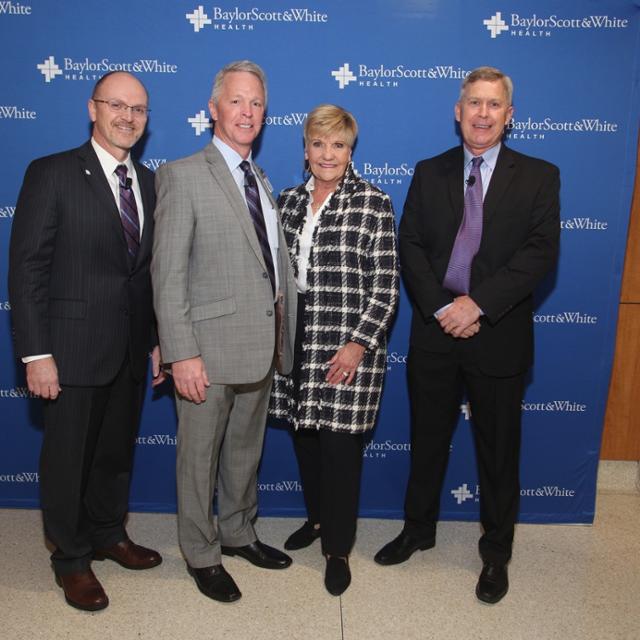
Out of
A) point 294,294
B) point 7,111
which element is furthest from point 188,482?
point 7,111

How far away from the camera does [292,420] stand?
2.69 m

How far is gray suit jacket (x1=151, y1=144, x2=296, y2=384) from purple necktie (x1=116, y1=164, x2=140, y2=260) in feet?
0.47

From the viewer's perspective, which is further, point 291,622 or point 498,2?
point 498,2

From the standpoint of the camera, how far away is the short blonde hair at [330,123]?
8.09ft

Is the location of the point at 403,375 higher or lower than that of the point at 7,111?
lower

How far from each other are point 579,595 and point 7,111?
316 cm

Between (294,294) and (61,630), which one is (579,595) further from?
(61,630)

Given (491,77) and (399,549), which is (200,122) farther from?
(399,549)

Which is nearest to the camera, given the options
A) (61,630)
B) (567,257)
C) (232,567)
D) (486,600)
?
(61,630)

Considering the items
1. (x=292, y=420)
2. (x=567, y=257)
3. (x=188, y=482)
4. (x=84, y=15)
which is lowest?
(x=188, y=482)

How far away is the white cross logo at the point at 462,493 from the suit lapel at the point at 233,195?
1.64 meters

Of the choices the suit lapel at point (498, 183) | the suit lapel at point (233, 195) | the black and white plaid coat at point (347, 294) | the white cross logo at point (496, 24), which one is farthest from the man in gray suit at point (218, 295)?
the white cross logo at point (496, 24)

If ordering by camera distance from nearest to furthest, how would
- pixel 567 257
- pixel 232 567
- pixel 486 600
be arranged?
pixel 486 600 < pixel 232 567 < pixel 567 257

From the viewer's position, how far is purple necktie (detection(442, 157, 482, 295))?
2500 mm
